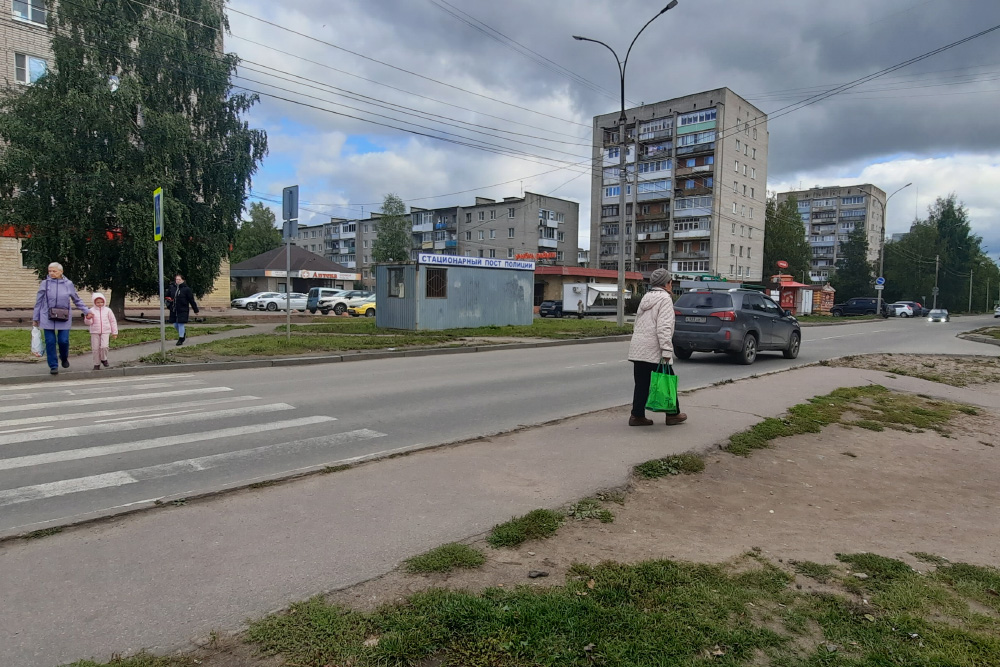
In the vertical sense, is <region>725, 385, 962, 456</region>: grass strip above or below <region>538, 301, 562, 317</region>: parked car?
below

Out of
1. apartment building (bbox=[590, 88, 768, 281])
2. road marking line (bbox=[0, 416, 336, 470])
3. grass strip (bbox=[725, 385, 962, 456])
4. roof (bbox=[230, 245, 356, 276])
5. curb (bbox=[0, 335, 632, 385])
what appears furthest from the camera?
apartment building (bbox=[590, 88, 768, 281])

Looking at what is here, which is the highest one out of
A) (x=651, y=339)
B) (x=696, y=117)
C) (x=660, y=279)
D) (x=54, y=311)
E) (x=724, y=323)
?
(x=696, y=117)

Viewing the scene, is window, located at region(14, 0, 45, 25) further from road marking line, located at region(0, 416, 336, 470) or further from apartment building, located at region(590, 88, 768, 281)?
apartment building, located at region(590, 88, 768, 281)

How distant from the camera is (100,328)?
11094 millimetres

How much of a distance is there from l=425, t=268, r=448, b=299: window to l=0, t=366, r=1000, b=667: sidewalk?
601 inches

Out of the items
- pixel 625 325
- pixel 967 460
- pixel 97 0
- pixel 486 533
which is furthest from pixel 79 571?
pixel 97 0

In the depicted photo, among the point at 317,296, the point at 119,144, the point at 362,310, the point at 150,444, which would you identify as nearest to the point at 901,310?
the point at 362,310

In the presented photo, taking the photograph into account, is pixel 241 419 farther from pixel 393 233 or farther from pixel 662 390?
pixel 393 233

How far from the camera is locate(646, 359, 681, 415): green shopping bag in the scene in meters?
6.74

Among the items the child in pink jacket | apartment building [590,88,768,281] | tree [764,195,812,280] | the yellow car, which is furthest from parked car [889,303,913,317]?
the child in pink jacket

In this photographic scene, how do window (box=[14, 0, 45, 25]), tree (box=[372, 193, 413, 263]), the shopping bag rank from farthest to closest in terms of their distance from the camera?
tree (box=[372, 193, 413, 263]), window (box=[14, 0, 45, 25]), the shopping bag

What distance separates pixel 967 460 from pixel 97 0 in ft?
97.3

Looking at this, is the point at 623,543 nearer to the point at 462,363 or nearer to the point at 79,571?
the point at 79,571

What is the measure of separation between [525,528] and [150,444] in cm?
431
